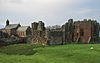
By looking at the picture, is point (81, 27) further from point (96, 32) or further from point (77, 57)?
point (77, 57)

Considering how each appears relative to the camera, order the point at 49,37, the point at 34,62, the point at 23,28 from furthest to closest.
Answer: the point at 23,28 < the point at 49,37 < the point at 34,62

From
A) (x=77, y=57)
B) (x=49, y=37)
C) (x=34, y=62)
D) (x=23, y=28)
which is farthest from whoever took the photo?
(x=23, y=28)

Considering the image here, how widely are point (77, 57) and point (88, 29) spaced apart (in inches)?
2104

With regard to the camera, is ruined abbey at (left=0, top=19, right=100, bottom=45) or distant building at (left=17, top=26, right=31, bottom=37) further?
distant building at (left=17, top=26, right=31, bottom=37)

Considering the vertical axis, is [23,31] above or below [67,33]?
above

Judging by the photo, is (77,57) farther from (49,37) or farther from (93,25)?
(93,25)

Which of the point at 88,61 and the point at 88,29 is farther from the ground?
the point at 88,29

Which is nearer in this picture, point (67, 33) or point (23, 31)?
point (67, 33)

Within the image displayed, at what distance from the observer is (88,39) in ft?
313

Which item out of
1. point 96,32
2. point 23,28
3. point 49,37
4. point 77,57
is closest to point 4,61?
point 77,57

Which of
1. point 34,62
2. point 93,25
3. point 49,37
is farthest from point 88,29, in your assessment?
point 34,62

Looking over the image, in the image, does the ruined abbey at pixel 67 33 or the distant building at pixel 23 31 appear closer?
the ruined abbey at pixel 67 33

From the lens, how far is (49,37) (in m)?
87.9

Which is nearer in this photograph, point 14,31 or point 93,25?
point 93,25
